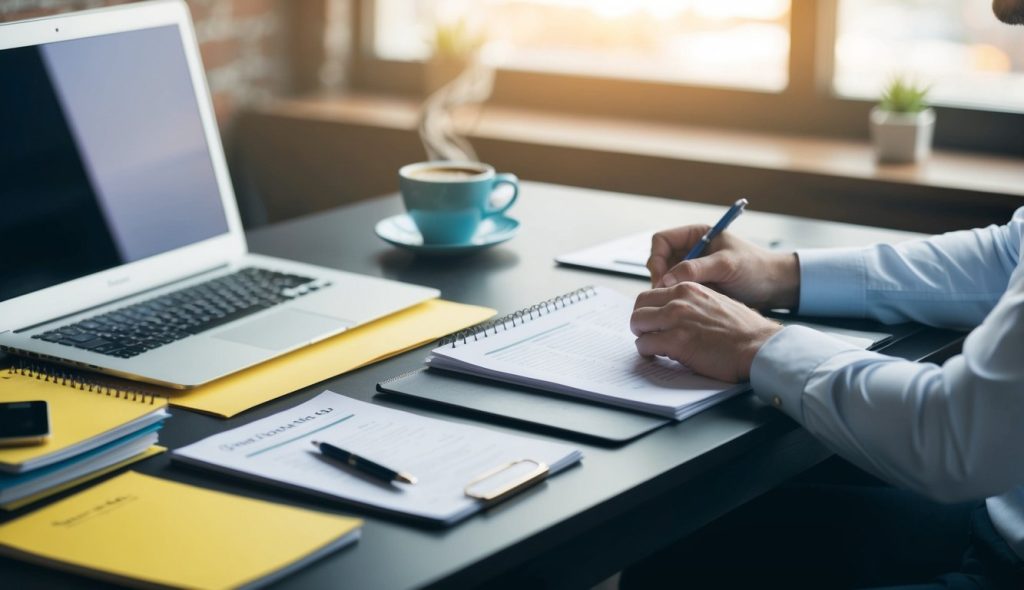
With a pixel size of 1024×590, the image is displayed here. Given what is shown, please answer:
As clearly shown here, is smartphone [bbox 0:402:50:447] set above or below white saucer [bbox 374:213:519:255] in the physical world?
above

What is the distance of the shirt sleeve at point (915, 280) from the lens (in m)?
1.31

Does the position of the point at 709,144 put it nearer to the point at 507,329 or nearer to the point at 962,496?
the point at 507,329

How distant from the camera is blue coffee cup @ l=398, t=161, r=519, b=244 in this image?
152 centimetres

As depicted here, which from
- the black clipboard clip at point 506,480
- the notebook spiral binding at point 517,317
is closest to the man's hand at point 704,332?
the notebook spiral binding at point 517,317

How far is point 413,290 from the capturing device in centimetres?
135

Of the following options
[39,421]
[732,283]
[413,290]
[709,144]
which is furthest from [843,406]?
[709,144]

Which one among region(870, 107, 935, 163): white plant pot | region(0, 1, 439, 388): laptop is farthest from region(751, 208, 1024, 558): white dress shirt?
region(870, 107, 935, 163): white plant pot

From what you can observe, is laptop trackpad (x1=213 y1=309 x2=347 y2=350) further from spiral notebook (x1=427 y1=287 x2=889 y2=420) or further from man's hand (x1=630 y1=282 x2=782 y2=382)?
man's hand (x1=630 y1=282 x2=782 y2=382)

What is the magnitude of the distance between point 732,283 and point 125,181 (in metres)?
0.70

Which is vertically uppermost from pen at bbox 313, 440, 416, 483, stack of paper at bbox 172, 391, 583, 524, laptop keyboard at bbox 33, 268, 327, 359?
laptop keyboard at bbox 33, 268, 327, 359

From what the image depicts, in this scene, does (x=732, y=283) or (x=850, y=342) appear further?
(x=732, y=283)

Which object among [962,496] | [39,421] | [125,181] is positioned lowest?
[962,496]

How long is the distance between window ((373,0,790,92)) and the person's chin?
1.60 m

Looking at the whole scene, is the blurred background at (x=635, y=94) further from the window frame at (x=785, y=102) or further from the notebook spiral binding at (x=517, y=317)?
the notebook spiral binding at (x=517, y=317)
